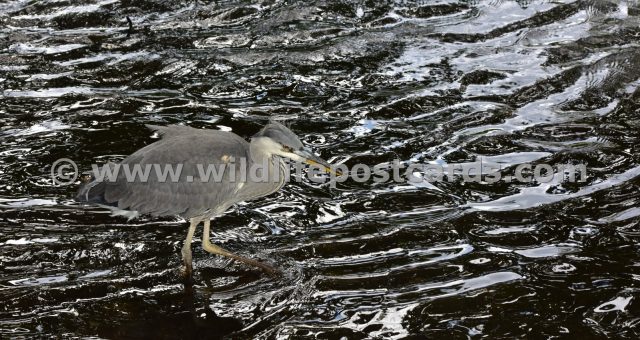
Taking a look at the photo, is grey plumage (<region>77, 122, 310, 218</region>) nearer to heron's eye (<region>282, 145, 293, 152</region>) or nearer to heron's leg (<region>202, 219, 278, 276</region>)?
heron's eye (<region>282, 145, 293, 152</region>)

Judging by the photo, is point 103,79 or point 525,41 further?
point 525,41

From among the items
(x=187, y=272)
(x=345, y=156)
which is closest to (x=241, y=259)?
(x=187, y=272)

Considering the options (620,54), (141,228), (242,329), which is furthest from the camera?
(620,54)

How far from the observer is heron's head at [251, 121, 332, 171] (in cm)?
589

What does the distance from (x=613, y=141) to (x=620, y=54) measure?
7.38ft

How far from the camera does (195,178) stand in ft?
19.5

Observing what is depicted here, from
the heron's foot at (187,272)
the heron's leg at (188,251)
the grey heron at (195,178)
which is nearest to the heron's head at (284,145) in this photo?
the grey heron at (195,178)

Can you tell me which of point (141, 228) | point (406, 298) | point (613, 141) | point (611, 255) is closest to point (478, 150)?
point (613, 141)

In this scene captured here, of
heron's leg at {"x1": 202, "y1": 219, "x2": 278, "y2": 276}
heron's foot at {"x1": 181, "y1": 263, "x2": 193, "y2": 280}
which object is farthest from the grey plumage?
heron's foot at {"x1": 181, "y1": 263, "x2": 193, "y2": 280}

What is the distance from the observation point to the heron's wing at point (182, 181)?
5.93 m

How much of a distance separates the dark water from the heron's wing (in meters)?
0.50

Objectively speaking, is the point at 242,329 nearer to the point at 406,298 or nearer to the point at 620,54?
the point at 406,298

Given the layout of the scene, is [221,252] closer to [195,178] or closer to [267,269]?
[267,269]

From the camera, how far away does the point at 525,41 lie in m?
10.2
